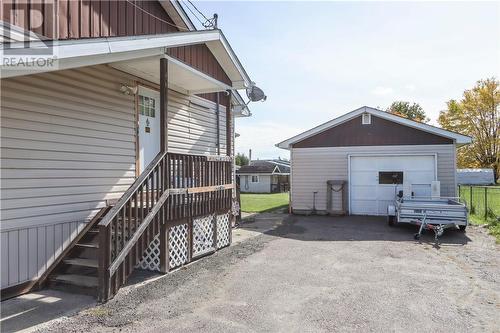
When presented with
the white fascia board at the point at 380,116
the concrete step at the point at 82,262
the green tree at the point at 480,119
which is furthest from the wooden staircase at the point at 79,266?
the green tree at the point at 480,119

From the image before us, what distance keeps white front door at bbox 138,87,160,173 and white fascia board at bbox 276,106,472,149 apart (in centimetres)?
793

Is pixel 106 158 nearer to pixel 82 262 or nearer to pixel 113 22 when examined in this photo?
pixel 82 262

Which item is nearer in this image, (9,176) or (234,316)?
(234,316)

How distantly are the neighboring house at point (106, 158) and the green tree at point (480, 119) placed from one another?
106ft

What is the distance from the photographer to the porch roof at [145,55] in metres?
3.82

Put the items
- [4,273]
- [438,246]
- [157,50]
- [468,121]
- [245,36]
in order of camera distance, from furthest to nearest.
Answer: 1. [468,121]
2. [245,36]
3. [438,246]
4. [157,50]
5. [4,273]

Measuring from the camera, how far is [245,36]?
395 inches

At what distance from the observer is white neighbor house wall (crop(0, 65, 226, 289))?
177 inches

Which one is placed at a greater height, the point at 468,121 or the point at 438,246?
the point at 468,121

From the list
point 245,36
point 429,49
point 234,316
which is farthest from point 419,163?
point 234,316

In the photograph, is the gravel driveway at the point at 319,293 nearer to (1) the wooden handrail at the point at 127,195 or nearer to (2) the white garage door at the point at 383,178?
(1) the wooden handrail at the point at 127,195

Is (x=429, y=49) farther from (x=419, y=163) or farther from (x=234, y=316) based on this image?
(x=234, y=316)

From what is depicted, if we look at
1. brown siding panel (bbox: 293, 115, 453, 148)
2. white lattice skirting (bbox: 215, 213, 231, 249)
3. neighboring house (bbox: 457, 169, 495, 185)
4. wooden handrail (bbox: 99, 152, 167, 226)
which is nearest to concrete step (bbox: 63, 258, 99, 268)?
wooden handrail (bbox: 99, 152, 167, 226)

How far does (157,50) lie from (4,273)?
374cm
